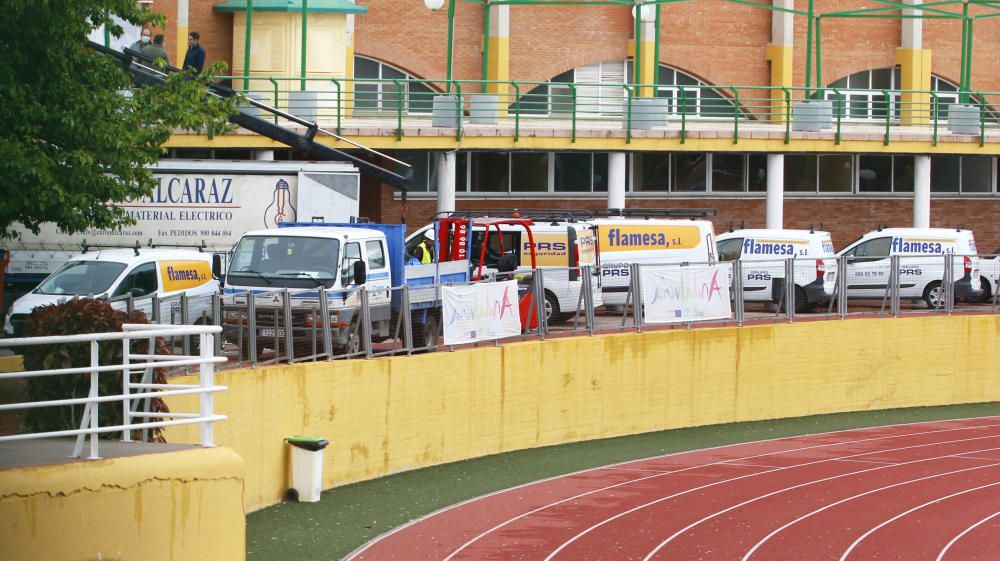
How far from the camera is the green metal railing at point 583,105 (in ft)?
116

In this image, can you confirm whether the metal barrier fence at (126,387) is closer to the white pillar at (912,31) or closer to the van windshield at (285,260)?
the van windshield at (285,260)

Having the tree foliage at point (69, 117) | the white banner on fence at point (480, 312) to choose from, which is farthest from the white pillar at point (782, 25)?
the tree foliage at point (69, 117)

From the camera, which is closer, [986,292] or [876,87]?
[986,292]

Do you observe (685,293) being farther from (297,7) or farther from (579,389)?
(297,7)

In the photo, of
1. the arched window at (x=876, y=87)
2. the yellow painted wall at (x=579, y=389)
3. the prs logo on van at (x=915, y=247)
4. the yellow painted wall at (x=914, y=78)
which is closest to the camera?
the yellow painted wall at (x=579, y=389)

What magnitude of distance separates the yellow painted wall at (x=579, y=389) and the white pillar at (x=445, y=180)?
1246 cm

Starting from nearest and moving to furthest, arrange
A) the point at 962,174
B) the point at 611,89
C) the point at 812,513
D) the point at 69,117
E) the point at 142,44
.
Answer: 1. the point at 69,117
2. the point at 812,513
3. the point at 142,44
4. the point at 611,89
5. the point at 962,174

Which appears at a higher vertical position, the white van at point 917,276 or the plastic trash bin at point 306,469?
the white van at point 917,276

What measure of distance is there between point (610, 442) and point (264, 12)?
768 inches

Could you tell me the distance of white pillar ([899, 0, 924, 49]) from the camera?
45.1 m

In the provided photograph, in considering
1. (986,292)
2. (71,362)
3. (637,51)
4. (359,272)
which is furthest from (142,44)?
(71,362)

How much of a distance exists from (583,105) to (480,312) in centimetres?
1684

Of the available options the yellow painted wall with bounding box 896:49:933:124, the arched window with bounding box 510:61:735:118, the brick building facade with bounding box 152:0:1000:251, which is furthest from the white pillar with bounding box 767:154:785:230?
the yellow painted wall with bounding box 896:49:933:124

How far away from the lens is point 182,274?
2381 centimetres
